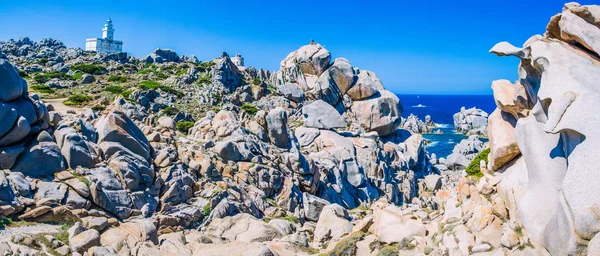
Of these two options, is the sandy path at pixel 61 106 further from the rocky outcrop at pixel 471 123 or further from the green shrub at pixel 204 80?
the rocky outcrop at pixel 471 123

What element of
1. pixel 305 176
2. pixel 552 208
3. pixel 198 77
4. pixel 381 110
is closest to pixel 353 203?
pixel 305 176

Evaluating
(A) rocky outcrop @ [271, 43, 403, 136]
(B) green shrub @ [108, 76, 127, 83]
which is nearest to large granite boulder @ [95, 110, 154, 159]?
(A) rocky outcrop @ [271, 43, 403, 136]

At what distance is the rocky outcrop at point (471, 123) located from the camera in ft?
380

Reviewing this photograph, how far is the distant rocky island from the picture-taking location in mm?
14312

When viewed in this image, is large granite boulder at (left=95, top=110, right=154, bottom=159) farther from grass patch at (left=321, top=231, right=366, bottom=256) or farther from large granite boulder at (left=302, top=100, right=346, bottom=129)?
large granite boulder at (left=302, top=100, right=346, bottom=129)

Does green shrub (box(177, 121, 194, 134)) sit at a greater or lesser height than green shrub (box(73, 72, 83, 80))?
lesser

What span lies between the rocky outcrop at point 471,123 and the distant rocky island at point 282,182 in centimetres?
7875

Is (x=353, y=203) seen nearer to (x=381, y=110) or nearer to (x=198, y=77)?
(x=381, y=110)

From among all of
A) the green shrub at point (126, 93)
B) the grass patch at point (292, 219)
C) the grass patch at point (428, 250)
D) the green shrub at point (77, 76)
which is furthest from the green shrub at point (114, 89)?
the grass patch at point (428, 250)

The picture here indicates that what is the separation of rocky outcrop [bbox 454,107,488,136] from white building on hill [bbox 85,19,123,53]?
115 meters

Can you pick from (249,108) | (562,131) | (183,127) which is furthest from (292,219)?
(249,108)

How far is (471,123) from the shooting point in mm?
119000

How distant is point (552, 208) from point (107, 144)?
936 inches

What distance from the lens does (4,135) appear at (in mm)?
21141
